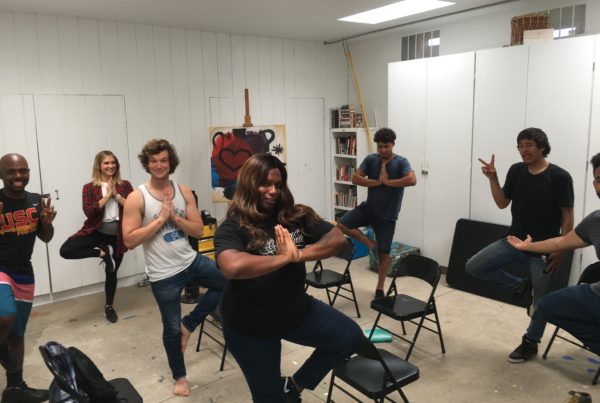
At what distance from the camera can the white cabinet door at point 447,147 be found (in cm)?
512

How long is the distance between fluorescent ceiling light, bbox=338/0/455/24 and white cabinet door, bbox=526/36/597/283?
1.11 m

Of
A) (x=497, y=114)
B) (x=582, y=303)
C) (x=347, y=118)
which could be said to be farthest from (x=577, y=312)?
(x=347, y=118)

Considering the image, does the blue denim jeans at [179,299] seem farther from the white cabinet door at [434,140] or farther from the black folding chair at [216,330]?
the white cabinet door at [434,140]

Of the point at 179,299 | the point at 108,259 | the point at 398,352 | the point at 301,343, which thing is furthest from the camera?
the point at 108,259

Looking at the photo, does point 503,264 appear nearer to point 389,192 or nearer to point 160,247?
point 389,192

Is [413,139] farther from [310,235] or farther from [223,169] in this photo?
[310,235]

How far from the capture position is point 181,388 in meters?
3.21

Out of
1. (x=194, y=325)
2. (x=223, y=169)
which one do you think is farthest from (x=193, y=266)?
(x=223, y=169)

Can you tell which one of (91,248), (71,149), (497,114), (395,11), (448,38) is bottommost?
(91,248)

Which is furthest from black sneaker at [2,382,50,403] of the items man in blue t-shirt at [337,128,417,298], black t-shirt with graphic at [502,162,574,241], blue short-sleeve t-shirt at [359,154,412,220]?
black t-shirt with graphic at [502,162,574,241]

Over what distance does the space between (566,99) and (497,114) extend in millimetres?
659

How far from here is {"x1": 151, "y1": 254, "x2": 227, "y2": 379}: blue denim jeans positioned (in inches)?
117

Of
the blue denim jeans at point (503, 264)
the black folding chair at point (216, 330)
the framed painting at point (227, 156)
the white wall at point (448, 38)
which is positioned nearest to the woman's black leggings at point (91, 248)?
the black folding chair at point (216, 330)

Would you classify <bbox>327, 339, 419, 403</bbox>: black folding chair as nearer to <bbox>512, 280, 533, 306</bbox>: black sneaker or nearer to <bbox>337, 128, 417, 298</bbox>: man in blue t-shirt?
<bbox>512, 280, 533, 306</bbox>: black sneaker
